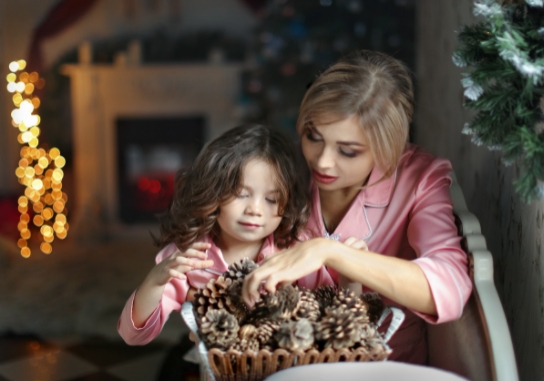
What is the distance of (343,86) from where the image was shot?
118 cm

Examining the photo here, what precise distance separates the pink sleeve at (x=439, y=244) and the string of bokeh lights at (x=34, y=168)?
365 centimetres

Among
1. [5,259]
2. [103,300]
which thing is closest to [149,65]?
[5,259]

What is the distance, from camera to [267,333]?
3.03 feet

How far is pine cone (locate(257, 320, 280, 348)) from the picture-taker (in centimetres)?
92

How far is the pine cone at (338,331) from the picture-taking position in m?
0.91

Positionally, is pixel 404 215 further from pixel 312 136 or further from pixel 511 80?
pixel 511 80

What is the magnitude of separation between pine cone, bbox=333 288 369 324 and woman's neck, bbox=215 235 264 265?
327mm

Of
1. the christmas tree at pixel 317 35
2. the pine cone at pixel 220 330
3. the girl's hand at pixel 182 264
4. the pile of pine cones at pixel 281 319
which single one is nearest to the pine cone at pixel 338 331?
the pile of pine cones at pixel 281 319

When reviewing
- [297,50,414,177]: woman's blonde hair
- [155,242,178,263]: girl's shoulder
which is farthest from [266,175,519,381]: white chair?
[155,242,178,263]: girl's shoulder

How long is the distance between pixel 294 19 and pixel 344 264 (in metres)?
2.85

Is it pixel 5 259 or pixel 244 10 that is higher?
pixel 244 10

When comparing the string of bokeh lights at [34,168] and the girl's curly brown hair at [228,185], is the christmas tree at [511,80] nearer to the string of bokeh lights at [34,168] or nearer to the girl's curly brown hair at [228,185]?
the girl's curly brown hair at [228,185]

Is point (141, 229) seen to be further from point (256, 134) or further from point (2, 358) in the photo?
point (256, 134)

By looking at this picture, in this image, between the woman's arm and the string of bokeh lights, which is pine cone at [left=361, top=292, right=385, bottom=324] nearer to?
the woman's arm
